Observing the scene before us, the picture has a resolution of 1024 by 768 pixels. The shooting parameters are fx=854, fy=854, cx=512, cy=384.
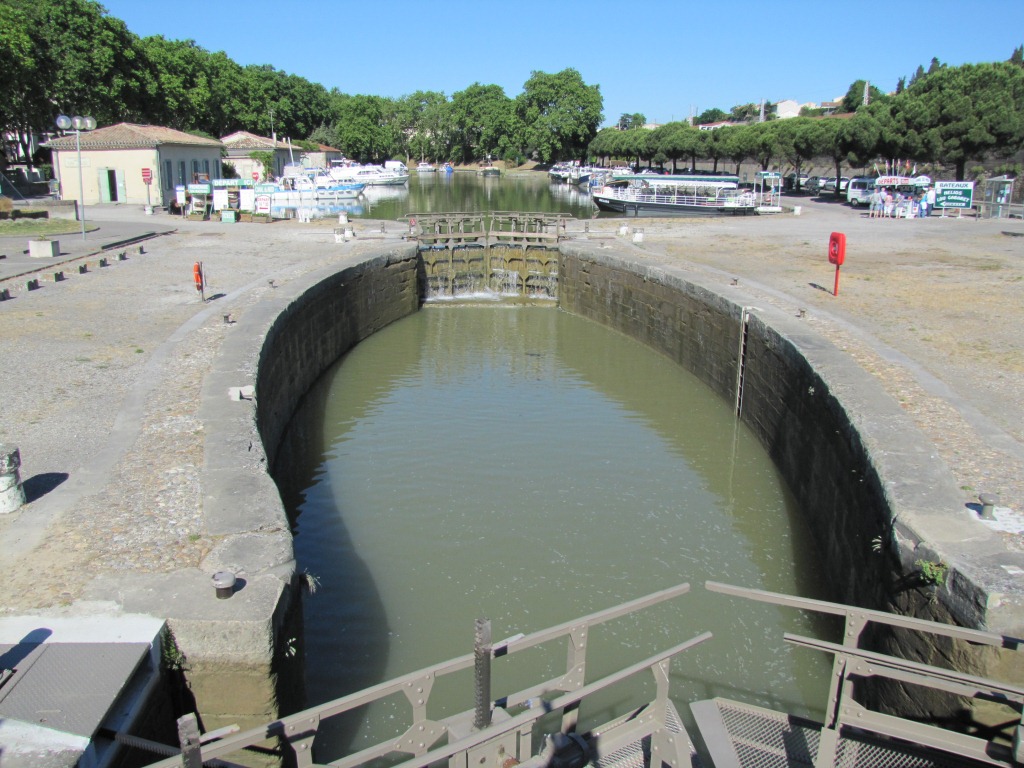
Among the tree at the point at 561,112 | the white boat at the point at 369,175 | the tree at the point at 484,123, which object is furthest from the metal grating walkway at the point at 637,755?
the tree at the point at 484,123

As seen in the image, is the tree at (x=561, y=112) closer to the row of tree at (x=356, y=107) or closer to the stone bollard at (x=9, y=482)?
the row of tree at (x=356, y=107)

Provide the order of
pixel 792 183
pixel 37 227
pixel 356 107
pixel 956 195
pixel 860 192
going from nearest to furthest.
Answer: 1. pixel 37 227
2. pixel 956 195
3. pixel 860 192
4. pixel 792 183
5. pixel 356 107

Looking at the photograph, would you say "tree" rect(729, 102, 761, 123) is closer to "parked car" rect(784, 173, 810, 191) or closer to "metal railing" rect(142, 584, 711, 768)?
"parked car" rect(784, 173, 810, 191)

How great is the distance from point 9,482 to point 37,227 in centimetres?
2095

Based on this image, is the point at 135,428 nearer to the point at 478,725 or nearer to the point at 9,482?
the point at 9,482

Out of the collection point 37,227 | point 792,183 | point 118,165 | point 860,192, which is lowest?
point 37,227

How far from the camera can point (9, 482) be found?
578 centimetres

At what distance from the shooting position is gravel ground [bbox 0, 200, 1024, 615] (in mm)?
5609

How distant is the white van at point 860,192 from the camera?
3717cm

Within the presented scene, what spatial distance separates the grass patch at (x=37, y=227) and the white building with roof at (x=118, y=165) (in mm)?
7122

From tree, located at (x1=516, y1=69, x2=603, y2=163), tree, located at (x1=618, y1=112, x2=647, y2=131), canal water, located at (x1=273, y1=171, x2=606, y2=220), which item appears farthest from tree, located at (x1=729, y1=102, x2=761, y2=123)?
canal water, located at (x1=273, y1=171, x2=606, y2=220)

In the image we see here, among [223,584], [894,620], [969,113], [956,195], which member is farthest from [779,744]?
[969,113]

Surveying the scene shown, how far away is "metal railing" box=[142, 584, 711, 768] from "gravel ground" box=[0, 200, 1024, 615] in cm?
217

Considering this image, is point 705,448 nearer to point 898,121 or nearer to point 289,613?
point 289,613
